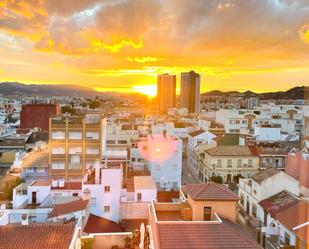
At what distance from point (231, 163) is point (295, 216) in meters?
13.2

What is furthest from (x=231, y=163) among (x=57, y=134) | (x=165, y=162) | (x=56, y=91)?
(x=56, y=91)

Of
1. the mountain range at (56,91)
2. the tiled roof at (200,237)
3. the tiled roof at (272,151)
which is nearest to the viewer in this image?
the tiled roof at (200,237)

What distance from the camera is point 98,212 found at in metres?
17.7

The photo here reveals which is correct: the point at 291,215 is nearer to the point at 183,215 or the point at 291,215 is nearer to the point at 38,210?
the point at 183,215

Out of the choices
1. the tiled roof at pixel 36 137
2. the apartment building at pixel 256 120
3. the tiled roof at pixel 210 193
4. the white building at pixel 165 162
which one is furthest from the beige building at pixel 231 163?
the tiled roof at pixel 36 137

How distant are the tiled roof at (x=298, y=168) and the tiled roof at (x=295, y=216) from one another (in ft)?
18.2

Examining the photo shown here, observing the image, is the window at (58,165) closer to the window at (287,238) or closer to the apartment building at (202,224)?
the apartment building at (202,224)

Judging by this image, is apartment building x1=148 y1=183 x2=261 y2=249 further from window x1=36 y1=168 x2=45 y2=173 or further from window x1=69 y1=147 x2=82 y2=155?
window x1=69 y1=147 x2=82 y2=155

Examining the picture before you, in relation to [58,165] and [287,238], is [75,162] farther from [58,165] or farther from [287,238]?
[287,238]

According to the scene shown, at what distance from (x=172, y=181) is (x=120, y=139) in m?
10.6

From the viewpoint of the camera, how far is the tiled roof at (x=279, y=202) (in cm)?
1664

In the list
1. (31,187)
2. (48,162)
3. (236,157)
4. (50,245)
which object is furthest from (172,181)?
(50,245)

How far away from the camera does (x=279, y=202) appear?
57.5 ft

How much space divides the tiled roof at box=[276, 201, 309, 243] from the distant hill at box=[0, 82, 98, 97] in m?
118
